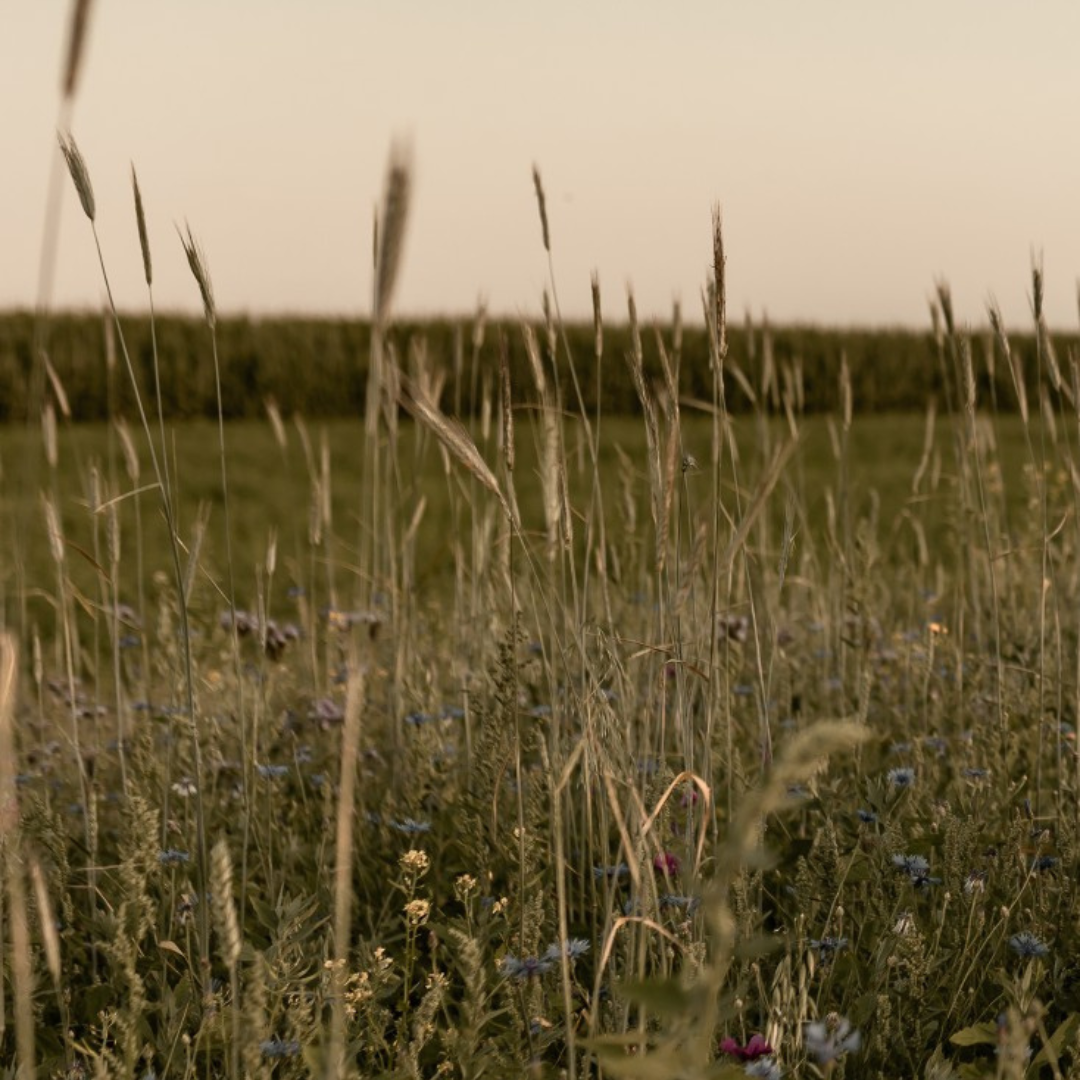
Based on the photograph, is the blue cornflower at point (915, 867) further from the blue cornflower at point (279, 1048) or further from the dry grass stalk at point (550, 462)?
the blue cornflower at point (279, 1048)

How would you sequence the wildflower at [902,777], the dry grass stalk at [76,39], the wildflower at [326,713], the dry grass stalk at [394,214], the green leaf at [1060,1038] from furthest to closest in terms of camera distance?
the wildflower at [326,713], the wildflower at [902,777], the green leaf at [1060,1038], the dry grass stalk at [76,39], the dry grass stalk at [394,214]

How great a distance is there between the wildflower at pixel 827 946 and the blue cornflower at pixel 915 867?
143 mm

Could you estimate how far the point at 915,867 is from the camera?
196 cm

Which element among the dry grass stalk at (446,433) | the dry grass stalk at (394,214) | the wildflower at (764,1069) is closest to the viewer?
the dry grass stalk at (394,214)

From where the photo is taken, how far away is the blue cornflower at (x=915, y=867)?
196 cm

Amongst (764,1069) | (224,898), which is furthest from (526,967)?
(224,898)

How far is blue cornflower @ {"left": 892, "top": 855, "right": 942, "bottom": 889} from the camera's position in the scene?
1.96 m

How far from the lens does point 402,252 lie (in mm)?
1018

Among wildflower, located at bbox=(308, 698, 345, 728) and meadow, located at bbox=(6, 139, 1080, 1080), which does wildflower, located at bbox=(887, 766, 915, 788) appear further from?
wildflower, located at bbox=(308, 698, 345, 728)

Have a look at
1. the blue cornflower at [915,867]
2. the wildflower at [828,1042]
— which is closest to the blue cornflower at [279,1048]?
the wildflower at [828,1042]

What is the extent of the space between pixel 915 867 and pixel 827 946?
0.69 ft

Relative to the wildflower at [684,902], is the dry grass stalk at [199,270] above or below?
above

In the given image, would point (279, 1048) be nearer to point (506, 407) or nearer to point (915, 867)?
point (506, 407)

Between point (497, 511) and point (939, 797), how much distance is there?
1.62m
